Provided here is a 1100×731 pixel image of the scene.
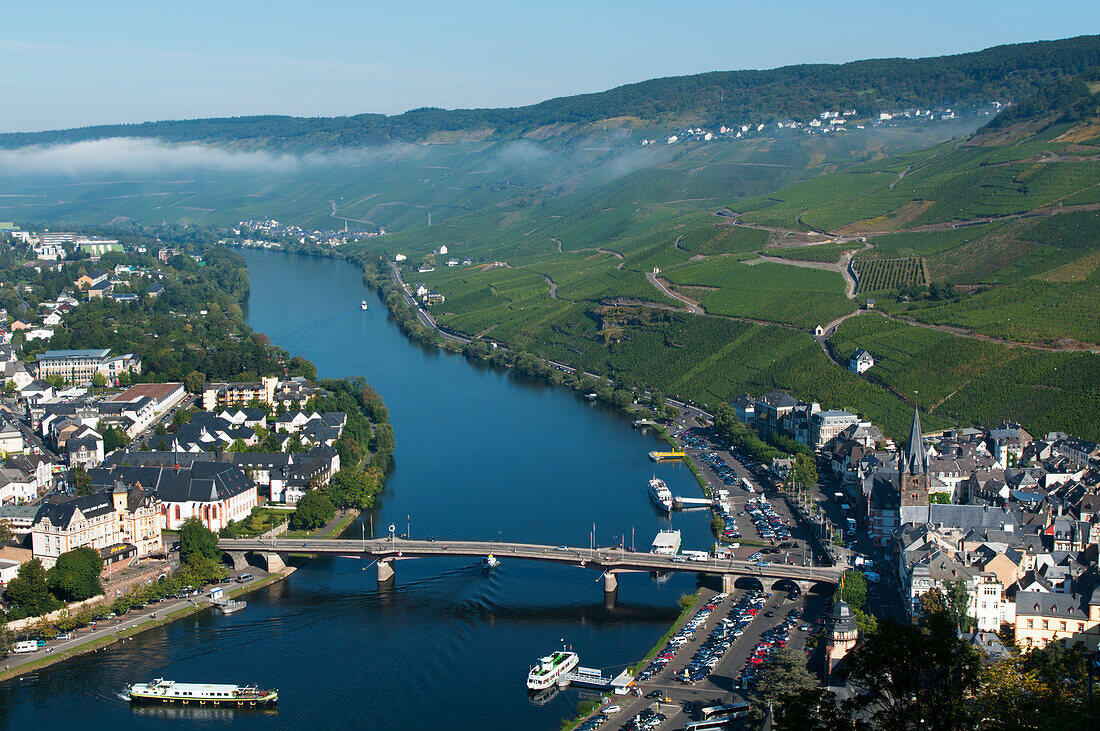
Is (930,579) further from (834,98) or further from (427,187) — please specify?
(427,187)

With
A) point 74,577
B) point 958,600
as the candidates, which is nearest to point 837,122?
point 958,600

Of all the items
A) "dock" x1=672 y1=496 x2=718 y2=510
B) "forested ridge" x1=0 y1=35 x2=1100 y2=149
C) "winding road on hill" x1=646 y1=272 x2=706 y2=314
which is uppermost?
"forested ridge" x1=0 y1=35 x2=1100 y2=149

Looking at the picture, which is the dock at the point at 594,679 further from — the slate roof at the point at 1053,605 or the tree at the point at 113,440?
the tree at the point at 113,440

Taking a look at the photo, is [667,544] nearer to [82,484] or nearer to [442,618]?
[442,618]

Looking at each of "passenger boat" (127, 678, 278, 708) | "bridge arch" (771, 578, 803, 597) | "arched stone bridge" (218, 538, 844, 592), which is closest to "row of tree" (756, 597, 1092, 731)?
"passenger boat" (127, 678, 278, 708)

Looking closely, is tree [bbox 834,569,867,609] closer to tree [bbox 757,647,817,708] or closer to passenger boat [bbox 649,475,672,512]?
tree [bbox 757,647,817,708]

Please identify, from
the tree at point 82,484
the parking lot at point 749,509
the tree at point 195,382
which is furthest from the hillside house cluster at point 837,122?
the tree at point 82,484
